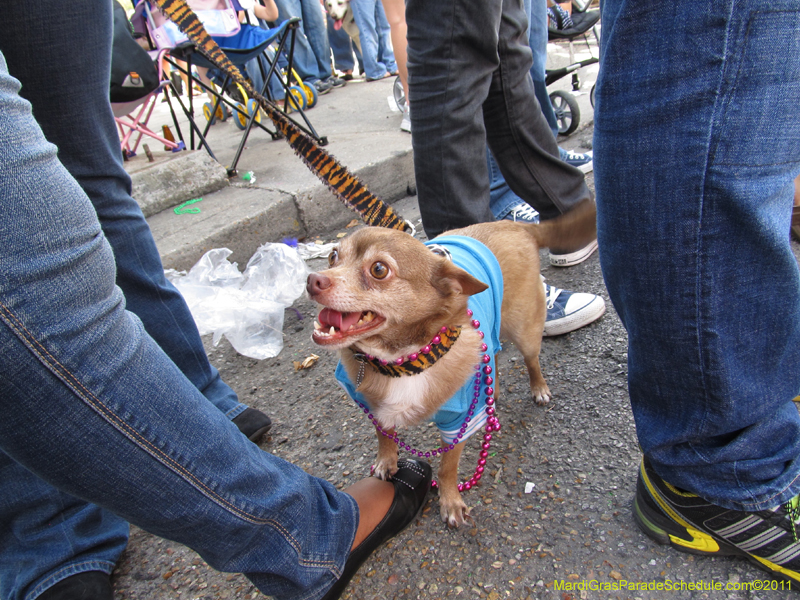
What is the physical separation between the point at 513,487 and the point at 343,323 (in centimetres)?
80

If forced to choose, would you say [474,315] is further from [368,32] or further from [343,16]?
[343,16]

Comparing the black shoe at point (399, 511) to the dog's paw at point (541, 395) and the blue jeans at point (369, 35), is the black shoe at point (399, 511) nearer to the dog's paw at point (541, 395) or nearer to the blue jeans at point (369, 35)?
the dog's paw at point (541, 395)

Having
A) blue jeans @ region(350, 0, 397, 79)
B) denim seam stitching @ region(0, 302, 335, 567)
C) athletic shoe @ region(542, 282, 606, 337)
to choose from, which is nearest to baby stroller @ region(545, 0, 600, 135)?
athletic shoe @ region(542, 282, 606, 337)

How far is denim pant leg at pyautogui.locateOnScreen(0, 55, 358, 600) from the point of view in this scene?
0.71 meters

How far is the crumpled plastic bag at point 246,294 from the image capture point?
2.70 meters

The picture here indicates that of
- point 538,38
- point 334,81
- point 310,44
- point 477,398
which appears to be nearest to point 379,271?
point 477,398

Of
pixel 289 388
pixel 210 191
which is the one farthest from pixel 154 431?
pixel 210 191

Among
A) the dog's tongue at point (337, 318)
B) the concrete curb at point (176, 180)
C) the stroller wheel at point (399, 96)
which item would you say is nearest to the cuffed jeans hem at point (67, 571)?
the dog's tongue at point (337, 318)

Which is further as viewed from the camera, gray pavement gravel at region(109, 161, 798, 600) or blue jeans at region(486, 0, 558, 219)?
blue jeans at region(486, 0, 558, 219)

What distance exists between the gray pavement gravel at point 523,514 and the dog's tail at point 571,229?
55 cm

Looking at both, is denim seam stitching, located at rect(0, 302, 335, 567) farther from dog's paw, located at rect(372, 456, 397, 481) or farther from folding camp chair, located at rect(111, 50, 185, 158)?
folding camp chair, located at rect(111, 50, 185, 158)

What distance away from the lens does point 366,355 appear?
5.08 feet

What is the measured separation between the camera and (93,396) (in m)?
0.78

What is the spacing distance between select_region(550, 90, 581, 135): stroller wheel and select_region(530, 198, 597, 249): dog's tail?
3.22m
